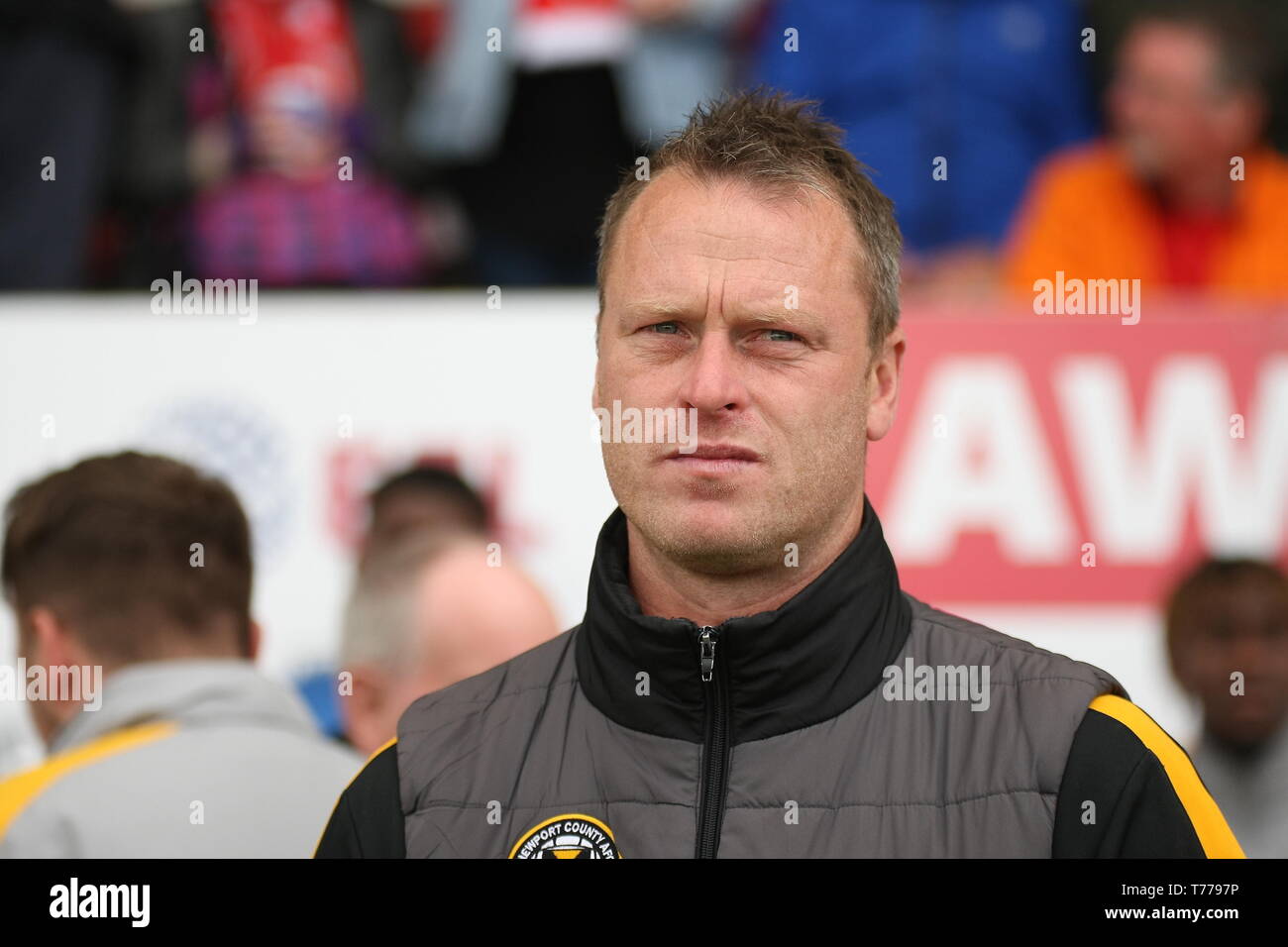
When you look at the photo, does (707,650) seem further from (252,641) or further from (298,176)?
(298,176)

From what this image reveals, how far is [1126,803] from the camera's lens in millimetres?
2141

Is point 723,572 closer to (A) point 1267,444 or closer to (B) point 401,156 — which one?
(A) point 1267,444

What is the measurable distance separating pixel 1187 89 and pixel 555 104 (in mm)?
2325

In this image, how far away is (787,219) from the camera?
2.50 m

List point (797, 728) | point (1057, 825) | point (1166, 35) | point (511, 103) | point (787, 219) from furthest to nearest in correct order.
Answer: point (511, 103)
point (1166, 35)
point (787, 219)
point (797, 728)
point (1057, 825)

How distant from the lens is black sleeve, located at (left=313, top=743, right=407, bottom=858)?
2.37 m

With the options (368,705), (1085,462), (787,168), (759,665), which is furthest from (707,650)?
(1085,462)

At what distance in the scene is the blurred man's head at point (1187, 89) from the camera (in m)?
6.36

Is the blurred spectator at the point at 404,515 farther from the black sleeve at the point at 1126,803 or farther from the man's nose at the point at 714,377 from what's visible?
the black sleeve at the point at 1126,803

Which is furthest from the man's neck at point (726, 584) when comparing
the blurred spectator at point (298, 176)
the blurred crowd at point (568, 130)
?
the blurred spectator at point (298, 176)

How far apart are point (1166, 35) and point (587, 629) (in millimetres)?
4704

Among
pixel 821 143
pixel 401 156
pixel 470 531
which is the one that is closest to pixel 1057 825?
pixel 821 143

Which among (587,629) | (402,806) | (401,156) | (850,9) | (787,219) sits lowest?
(402,806)

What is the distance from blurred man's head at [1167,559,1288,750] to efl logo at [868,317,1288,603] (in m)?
0.28
